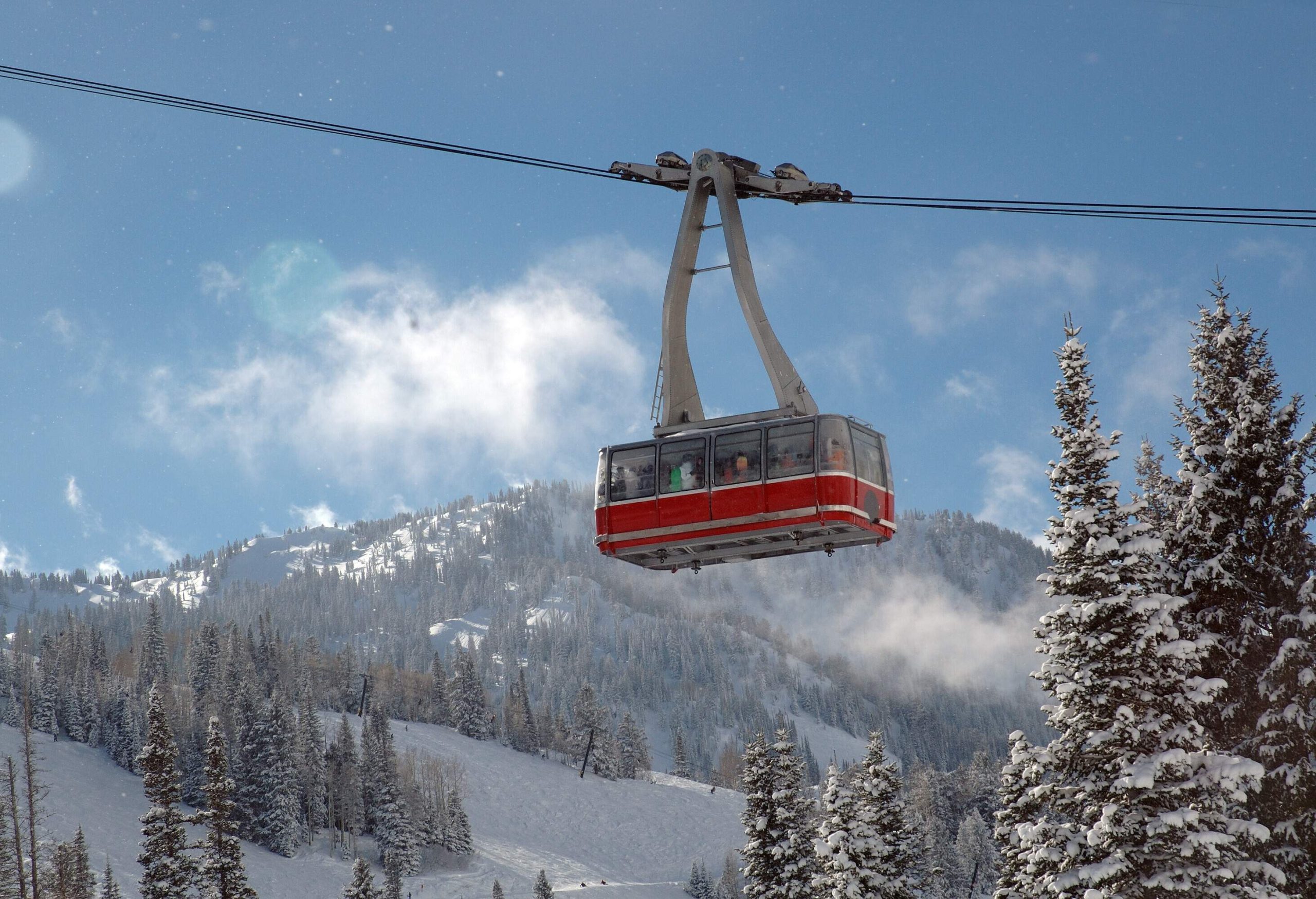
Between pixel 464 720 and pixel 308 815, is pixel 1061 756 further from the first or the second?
pixel 464 720

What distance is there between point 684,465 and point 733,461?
1025 mm

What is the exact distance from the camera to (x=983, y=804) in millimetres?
114438

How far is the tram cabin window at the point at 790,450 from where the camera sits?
19828 mm

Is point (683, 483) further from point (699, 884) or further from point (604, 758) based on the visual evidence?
point (604, 758)

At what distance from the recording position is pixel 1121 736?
20453 mm

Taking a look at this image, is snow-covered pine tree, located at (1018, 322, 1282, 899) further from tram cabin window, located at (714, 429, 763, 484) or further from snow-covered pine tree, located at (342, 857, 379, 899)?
snow-covered pine tree, located at (342, 857, 379, 899)

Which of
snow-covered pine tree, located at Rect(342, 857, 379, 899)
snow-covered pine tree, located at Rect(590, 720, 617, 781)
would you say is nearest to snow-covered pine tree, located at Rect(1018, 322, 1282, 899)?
snow-covered pine tree, located at Rect(342, 857, 379, 899)

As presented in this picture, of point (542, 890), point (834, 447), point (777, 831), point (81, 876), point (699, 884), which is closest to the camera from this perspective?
point (834, 447)

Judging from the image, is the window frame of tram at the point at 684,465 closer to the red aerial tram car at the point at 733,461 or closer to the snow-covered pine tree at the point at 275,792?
the red aerial tram car at the point at 733,461

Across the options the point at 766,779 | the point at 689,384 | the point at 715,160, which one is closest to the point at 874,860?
the point at 766,779

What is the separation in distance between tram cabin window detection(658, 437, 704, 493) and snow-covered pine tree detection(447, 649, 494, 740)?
145744 mm

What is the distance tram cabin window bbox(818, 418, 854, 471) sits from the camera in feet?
64.6

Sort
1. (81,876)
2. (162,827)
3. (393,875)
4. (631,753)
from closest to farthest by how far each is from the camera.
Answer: (162,827) < (81,876) < (393,875) < (631,753)

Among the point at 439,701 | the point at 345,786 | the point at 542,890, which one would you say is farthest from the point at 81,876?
the point at 439,701
